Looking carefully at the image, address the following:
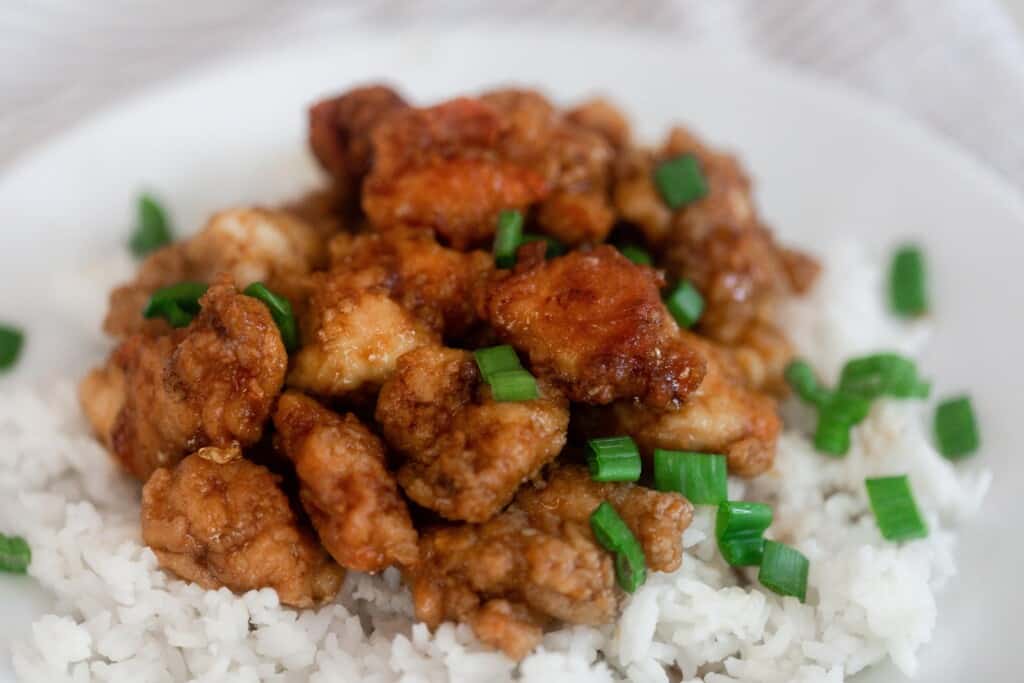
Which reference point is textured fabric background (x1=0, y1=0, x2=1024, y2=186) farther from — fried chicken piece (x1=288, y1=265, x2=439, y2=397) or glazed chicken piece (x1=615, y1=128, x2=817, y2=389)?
fried chicken piece (x1=288, y1=265, x2=439, y2=397)

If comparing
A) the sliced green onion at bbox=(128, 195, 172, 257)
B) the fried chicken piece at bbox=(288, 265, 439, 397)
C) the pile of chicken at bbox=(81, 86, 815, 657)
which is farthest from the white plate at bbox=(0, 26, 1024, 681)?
the fried chicken piece at bbox=(288, 265, 439, 397)

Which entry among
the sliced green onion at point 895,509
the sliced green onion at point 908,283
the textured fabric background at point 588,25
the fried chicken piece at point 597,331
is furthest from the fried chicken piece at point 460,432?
the textured fabric background at point 588,25

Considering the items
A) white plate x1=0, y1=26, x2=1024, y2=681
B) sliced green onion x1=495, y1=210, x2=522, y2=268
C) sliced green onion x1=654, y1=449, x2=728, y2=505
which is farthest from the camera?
white plate x1=0, y1=26, x2=1024, y2=681

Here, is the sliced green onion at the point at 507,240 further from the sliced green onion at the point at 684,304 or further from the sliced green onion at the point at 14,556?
the sliced green onion at the point at 14,556

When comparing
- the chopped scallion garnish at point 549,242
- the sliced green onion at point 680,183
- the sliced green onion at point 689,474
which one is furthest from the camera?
the sliced green onion at point 680,183

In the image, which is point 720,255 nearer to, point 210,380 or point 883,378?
point 883,378

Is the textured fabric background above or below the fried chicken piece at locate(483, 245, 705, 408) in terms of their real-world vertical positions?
above

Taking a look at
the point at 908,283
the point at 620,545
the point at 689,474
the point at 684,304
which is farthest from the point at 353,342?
the point at 908,283
